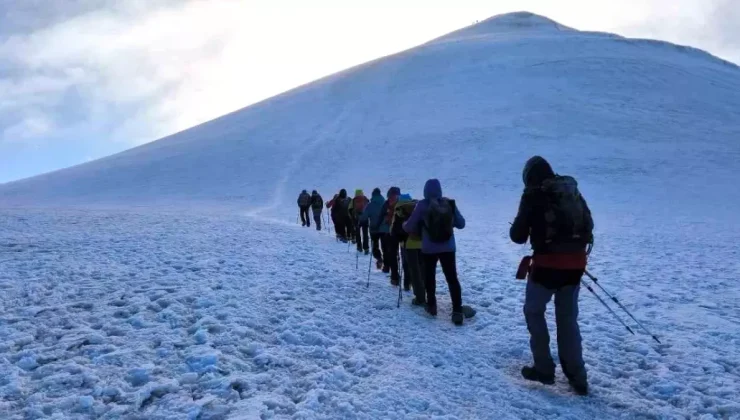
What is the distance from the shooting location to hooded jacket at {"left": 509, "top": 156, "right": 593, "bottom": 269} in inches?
218

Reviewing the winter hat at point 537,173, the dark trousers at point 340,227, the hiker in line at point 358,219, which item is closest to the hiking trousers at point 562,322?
the winter hat at point 537,173

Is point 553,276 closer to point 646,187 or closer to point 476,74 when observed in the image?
point 646,187

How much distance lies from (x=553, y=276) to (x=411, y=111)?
57615mm

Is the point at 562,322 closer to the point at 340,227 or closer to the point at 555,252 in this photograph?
the point at 555,252

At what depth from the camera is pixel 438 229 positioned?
7.94m

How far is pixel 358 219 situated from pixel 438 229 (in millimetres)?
7954

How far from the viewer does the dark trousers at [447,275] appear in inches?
318

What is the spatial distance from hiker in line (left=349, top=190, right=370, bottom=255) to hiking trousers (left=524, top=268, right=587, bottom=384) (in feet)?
28.8

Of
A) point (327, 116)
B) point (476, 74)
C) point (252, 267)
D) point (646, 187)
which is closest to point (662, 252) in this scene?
point (252, 267)

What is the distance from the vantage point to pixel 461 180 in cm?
4116

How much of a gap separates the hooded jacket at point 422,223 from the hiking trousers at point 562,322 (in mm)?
2252

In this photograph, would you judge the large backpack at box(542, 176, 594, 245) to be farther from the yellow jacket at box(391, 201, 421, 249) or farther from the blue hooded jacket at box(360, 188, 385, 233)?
the blue hooded jacket at box(360, 188, 385, 233)

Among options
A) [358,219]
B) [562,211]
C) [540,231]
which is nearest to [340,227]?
[358,219]

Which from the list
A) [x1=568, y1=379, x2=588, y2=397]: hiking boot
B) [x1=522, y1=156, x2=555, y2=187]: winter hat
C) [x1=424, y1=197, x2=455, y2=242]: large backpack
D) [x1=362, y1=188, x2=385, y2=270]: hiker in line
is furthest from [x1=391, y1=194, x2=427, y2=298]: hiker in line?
[x1=568, y1=379, x2=588, y2=397]: hiking boot
